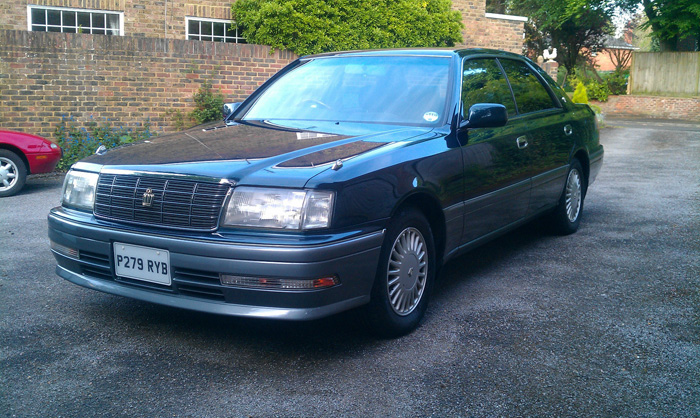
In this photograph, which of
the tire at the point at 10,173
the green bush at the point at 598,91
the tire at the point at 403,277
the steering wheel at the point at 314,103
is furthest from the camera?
the green bush at the point at 598,91

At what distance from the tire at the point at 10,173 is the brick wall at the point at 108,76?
2.21 metres

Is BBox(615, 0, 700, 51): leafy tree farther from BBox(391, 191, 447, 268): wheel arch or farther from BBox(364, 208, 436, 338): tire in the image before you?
BBox(364, 208, 436, 338): tire

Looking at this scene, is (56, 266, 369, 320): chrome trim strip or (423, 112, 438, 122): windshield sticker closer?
(56, 266, 369, 320): chrome trim strip

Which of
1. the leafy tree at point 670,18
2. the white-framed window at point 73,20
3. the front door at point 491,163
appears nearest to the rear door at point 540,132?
the front door at point 491,163

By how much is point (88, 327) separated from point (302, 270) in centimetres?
152

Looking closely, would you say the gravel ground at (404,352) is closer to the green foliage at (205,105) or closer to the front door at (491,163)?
the front door at (491,163)

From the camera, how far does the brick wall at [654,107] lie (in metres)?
27.5

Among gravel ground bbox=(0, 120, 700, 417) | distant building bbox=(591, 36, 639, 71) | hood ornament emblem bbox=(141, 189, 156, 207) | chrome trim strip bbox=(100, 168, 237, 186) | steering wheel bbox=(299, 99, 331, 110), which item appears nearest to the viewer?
gravel ground bbox=(0, 120, 700, 417)

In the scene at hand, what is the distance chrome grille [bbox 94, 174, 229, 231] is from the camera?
11.1 ft

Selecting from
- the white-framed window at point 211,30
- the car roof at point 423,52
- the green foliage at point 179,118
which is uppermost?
the white-framed window at point 211,30

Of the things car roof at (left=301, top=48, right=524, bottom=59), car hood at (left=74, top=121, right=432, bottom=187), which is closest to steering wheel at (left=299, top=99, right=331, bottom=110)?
car hood at (left=74, top=121, right=432, bottom=187)

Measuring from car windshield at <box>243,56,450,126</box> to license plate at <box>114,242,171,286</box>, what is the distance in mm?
1599

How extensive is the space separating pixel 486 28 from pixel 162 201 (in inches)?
608

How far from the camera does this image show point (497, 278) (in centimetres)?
514
